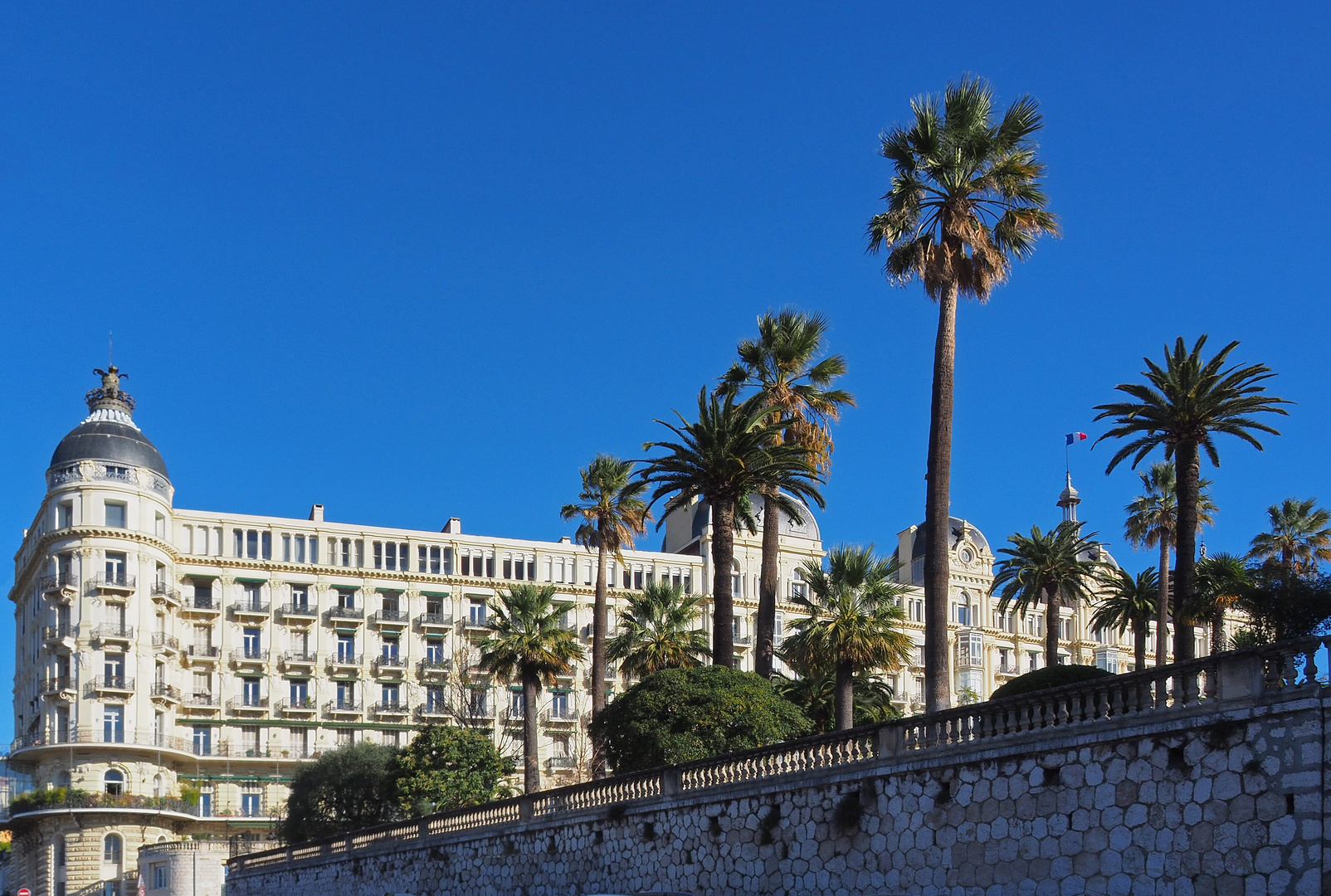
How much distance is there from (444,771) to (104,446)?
34.0m

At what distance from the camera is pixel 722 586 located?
4228 centimetres

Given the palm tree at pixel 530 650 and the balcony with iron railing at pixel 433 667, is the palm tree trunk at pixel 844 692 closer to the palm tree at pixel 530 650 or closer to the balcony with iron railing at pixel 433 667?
the palm tree at pixel 530 650

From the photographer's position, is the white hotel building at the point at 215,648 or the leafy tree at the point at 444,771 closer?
the leafy tree at the point at 444,771

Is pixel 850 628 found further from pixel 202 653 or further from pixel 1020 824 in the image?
pixel 202 653

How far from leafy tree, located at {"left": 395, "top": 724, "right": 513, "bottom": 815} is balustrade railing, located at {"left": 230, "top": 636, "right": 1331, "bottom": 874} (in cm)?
2045

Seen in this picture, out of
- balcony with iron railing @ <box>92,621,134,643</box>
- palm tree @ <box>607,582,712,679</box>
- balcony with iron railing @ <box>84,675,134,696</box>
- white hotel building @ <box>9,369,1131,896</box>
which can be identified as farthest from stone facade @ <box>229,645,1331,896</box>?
balcony with iron railing @ <box>92,621,134,643</box>

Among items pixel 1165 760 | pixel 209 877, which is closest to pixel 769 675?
pixel 1165 760

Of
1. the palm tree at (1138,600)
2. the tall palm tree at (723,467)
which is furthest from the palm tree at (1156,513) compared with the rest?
the tall palm tree at (723,467)

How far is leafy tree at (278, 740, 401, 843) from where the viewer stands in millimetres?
65938

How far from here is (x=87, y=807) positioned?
75125 mm

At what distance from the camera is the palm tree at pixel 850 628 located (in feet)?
164

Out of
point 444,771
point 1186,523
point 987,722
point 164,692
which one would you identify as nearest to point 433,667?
point 164,692

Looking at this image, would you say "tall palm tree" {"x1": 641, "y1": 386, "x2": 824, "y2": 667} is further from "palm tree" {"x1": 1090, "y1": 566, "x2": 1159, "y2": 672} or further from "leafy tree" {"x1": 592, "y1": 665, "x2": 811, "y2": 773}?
"palm tree" {"x1": 1090, "y1": 566, "x2": 1159, "y2": 672}

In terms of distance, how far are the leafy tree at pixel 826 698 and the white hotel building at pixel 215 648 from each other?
86.8ft
